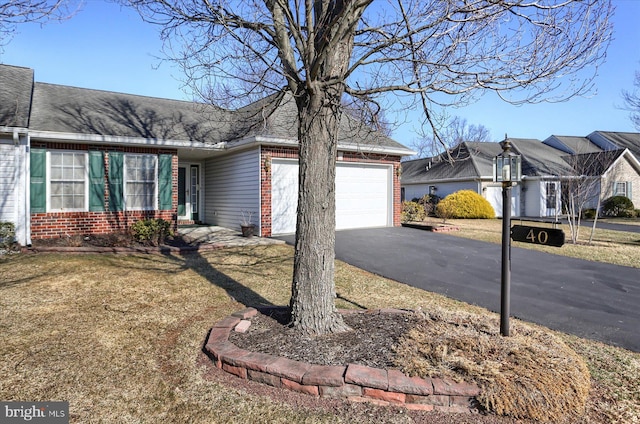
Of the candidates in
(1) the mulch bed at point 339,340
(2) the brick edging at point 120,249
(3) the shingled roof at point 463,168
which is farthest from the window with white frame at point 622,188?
(1) the mulch bed at point 339,340

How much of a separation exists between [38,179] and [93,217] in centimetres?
154

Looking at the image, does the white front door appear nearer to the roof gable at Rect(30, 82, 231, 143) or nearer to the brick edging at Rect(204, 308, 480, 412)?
the roof gable at Rect(30, 82, 231, 143)

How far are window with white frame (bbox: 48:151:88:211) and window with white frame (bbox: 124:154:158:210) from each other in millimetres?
1050

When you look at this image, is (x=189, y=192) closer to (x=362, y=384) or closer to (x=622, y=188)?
(x=362, y=384)

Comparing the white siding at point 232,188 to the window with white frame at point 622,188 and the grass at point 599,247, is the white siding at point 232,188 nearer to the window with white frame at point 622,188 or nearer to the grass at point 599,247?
the grass at point 599,247

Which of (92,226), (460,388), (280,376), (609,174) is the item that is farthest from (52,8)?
(609,174)

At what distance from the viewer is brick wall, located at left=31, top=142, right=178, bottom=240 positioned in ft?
32.4

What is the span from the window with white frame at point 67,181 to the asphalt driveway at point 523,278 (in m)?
5.65

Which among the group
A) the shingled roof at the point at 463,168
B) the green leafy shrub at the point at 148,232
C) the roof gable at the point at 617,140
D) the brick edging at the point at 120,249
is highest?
the roof gable at the point at 617,140

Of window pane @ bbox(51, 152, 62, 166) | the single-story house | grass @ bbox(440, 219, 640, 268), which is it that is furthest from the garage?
the single-story house

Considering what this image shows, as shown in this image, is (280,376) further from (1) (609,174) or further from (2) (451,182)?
(1) (609,174)

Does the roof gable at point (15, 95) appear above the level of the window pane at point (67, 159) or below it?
above

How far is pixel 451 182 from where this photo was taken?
25.3 meters

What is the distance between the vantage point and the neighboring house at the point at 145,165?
9.70 meters
